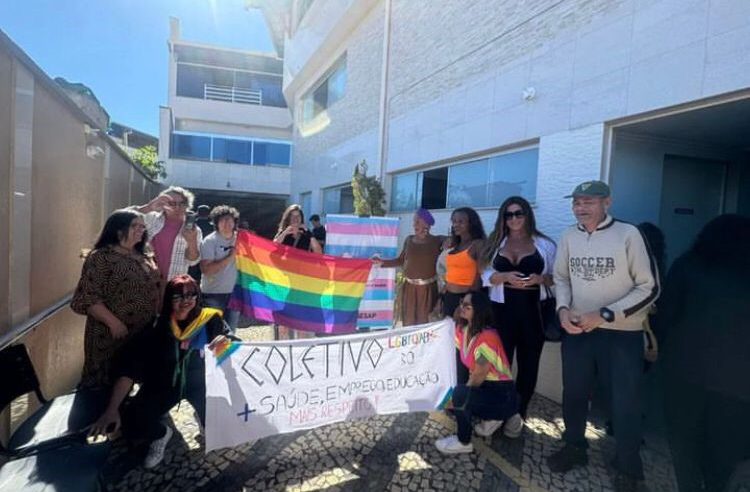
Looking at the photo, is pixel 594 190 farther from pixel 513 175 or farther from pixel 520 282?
pixel 513 175

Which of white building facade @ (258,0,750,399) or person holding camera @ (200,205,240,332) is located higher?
white building facade @ (258,0,750,399)

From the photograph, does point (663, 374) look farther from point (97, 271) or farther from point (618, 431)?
point (97, 271)

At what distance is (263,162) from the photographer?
21609 millimetres

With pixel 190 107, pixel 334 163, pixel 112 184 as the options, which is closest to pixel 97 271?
pixel 112 184

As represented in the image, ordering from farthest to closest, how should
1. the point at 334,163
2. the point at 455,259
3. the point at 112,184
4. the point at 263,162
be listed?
the point at 263,162 < the point at 334,163 < the point at 112,184 < the point at 455,259

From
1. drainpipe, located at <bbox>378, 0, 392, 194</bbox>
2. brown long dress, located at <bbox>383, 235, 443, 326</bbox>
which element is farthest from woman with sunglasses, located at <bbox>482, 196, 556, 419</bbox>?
drainpipe, located at <bbox>378, 0, 392, 194</bbox>

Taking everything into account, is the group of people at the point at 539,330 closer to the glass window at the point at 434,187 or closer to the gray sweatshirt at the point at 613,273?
the gray sweatshirt at the point at 613,273

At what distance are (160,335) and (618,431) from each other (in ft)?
9.98

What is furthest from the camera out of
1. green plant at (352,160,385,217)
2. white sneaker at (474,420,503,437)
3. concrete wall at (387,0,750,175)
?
green plant at (352,160,385,217)

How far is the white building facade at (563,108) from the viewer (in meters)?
3.61

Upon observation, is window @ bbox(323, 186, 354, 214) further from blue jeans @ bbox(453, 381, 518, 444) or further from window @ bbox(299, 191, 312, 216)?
blue jeans @ bbox(453, 381, 518, 444)

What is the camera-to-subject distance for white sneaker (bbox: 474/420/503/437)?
9.87 feet

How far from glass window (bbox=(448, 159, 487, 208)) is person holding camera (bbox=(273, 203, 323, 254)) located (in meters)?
3.23

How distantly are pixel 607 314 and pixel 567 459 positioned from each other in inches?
42.3
